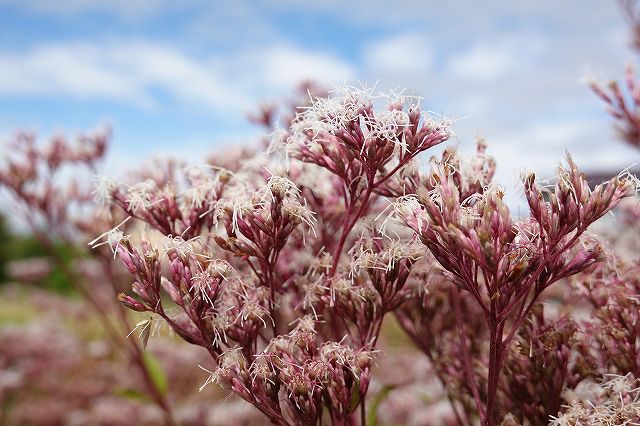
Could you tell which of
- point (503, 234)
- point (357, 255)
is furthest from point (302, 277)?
point (503, 234)

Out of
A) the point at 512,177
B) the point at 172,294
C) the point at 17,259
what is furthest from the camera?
the point at 17,259

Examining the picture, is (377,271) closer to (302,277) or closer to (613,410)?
(302,277)

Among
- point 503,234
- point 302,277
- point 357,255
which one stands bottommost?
point 302,277

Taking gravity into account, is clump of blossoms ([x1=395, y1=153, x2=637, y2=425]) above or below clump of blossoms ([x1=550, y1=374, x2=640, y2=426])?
above

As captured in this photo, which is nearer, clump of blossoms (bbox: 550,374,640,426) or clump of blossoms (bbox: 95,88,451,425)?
clump of blossoms (bbox: 550,374,640,426)

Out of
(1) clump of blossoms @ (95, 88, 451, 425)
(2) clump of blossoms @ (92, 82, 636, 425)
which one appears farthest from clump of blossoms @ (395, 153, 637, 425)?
(1) clump of blossoms @ (95, 88, 451, 425)

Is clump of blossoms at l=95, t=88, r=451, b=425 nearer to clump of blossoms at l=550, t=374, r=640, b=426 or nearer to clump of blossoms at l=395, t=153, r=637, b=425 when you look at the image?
clump of blossoms at l=395, t=153, r=637, b=425

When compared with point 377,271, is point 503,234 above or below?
above

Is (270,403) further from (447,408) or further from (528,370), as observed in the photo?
(447,408)

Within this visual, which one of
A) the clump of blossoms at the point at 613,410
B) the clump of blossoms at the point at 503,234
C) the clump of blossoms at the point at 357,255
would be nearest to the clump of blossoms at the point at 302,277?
the clump of blossoms at the point at 357,255

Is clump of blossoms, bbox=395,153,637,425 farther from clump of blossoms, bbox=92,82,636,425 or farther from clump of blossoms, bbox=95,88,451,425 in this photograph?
clump of blossoms, bbox=95,88,451,425

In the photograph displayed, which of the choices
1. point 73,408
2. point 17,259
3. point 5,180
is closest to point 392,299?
point 5,180
